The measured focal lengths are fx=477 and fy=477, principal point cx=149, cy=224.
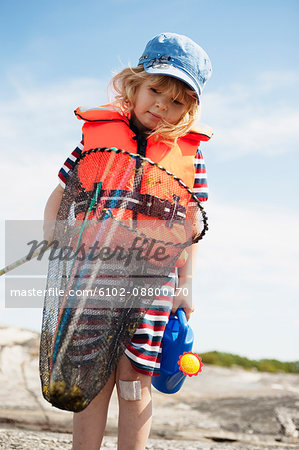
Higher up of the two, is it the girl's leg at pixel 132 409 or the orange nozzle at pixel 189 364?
the orange nozzle at pixel 189 364

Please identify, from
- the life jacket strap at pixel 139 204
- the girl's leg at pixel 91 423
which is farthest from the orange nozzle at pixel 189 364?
the life jacket strap at pixel 139 204

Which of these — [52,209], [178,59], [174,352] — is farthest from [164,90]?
[174,352]

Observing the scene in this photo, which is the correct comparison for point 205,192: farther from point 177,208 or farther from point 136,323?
point 136,323

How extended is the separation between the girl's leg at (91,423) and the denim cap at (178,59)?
5.44ft

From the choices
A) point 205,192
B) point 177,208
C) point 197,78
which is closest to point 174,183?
point 177,208

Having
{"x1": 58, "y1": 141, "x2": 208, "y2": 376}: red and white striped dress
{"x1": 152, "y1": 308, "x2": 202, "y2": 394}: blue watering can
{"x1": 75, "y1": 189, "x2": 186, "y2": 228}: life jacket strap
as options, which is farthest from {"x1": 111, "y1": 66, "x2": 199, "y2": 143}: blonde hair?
{"x1": 152, "y1": 308, "x2": 202, "y2": 394}: blue watering can

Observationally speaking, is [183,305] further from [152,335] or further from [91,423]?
[91,423]

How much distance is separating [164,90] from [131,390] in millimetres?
1596

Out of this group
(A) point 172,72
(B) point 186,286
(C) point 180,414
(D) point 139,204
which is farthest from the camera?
(C) point 180,414

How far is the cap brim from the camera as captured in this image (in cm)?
251

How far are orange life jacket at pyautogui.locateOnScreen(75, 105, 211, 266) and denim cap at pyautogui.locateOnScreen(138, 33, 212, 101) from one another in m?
0.30

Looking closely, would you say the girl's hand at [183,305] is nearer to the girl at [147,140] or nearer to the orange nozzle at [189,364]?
the girl at [147,140]

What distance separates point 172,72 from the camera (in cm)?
252

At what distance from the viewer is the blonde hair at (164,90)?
258 cm
